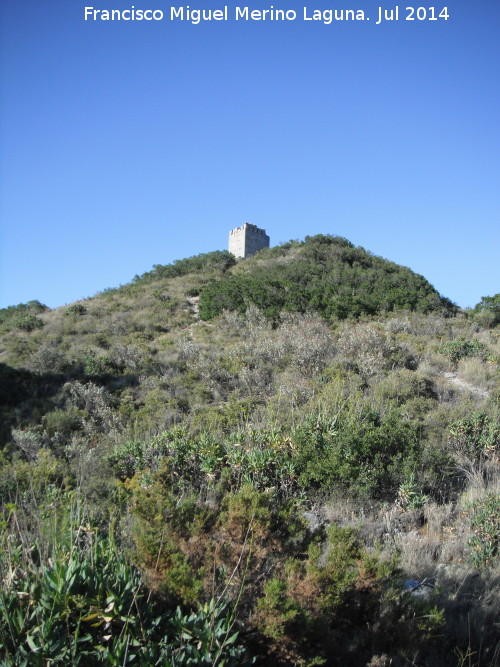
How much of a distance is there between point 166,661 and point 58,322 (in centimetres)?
1698

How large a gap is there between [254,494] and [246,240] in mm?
25684

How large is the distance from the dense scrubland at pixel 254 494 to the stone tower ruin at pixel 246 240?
511 inches

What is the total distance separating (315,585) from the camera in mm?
2621

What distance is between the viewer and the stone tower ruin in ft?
91.6

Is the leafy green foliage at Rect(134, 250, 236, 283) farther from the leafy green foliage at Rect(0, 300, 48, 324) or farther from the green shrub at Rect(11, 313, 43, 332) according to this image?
the green shrub at Rect(11, 313, 43, 332)

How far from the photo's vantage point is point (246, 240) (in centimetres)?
2788

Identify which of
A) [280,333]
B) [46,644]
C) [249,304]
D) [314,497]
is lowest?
[314,497]

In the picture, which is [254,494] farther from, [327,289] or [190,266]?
[190,266]

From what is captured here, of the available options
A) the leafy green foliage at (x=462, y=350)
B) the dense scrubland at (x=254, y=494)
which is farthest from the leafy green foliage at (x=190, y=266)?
the leafy green foliage at (x=462, y=350)

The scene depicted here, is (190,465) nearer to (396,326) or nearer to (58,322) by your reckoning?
(396,326)

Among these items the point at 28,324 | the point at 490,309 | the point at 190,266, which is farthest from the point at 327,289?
the point at 28,324

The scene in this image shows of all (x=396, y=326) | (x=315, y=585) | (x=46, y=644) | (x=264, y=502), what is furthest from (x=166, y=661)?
(x=396, y=326)

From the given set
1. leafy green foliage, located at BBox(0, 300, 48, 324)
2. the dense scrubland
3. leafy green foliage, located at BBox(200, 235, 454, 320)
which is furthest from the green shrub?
leafy green foliage, located at BBox(200, 235, 454, 320)

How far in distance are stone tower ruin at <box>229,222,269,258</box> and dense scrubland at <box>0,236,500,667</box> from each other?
1298cm
